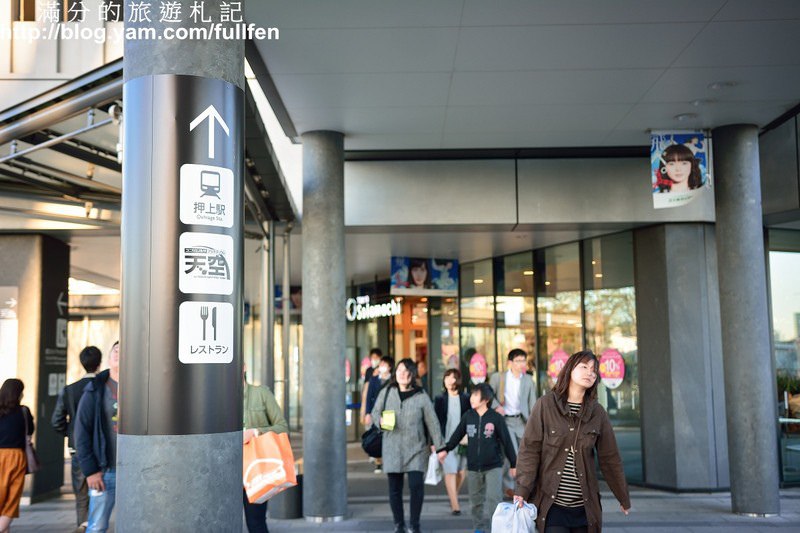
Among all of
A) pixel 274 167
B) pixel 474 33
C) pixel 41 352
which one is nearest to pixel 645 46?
pixel 474 33

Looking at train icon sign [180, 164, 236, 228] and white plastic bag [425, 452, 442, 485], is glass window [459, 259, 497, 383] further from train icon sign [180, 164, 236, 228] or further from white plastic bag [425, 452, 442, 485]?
train icon sign [180, 164, 236, 228]

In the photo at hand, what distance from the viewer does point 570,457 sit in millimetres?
5398

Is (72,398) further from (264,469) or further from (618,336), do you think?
(618,336)

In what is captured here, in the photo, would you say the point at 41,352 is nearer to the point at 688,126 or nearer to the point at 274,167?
the point at 274,167

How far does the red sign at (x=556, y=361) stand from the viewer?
1498cm

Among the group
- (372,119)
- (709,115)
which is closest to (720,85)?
(709,115)

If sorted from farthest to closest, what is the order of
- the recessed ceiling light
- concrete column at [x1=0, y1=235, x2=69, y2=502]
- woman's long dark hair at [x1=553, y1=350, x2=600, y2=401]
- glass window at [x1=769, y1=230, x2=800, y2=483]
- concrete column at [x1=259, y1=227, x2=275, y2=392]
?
glass window at [x1=769, y1=230, x2=800, y2=483] < concrete column at [x1=0, y1=235, x2=69, y2=502] < concrete column at [x1=259, y1=227, x2=275, y2=392] < the recessed ceiling light < woman's long dark hair at [x1=553, y1=350, x2=600, y2=401]

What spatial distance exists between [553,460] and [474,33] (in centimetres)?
372

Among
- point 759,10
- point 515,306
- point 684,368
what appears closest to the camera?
point 759,10

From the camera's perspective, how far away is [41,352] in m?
12.2

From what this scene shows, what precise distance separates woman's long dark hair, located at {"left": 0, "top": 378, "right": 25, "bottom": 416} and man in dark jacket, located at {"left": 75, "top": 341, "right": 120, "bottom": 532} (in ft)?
4.15

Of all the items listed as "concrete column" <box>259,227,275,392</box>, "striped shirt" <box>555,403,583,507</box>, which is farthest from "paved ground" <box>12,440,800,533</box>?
"striped shirt" <box>555,403,583,507</box>

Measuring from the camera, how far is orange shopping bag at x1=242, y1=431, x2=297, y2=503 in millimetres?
6746

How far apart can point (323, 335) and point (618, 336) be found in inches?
212
